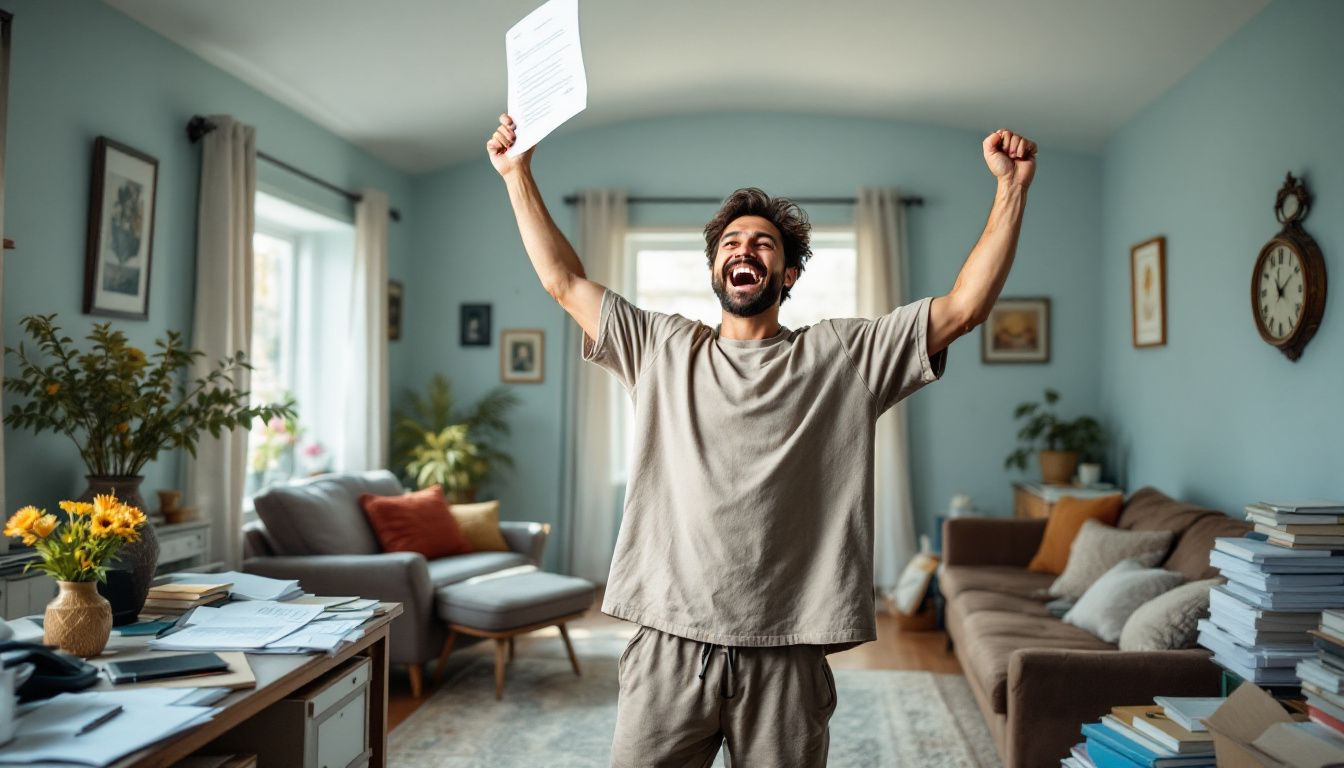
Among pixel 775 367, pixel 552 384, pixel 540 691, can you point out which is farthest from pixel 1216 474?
pixel 552 384

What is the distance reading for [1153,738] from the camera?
7.22 feet

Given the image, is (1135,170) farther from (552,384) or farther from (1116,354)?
(552,384)

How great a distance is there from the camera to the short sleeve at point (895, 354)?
1551mm

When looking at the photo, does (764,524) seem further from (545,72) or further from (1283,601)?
(1283,601)

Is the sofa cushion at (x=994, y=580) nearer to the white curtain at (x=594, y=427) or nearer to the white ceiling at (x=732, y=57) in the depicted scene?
the white curtain at (x=594, y=427)

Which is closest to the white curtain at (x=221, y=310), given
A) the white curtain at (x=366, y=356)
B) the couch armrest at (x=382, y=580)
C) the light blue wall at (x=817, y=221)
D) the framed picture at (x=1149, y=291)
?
the couch armrest at (x=382, y=580)

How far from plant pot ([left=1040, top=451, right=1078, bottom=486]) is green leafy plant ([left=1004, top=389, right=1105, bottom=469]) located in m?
0.08

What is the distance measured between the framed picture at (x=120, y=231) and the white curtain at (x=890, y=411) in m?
3.74

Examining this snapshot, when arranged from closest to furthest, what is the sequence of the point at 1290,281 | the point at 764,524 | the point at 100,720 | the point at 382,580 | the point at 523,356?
the point at 100,720 < the point at 764,524 < the point at 1290,281 < the point at 382,580 < the point at 523,356

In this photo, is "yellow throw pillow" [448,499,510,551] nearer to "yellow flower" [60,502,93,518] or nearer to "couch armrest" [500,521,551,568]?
"couch armrest" [500,521,551,568]

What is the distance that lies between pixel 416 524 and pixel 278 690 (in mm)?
2923

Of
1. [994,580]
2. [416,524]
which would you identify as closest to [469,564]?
[416,524]

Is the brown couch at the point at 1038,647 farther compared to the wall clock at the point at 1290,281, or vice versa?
the wall clock at the point at 1290,281

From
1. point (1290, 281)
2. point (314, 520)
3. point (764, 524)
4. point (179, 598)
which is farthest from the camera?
point (314, 520)
